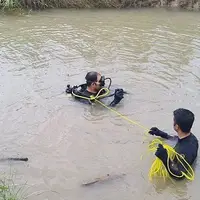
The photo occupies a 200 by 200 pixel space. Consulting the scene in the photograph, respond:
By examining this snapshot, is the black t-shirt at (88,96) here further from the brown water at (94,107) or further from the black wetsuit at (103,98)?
the brown water at (94,107)

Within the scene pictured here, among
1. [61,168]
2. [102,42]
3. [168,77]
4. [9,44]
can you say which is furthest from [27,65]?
[61,168]

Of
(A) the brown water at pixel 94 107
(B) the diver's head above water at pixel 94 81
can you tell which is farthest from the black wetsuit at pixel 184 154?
(B) the diver's head above water at pixel 94 81

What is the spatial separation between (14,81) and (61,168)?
10.4 ft

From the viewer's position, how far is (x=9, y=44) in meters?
10.4

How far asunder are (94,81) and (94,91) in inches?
8.6

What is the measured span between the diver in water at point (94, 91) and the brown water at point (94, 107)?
0.67 feet

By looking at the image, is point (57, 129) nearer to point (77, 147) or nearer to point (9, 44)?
point (77, 147)

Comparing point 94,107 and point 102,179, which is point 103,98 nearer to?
point 94,107

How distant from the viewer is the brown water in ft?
18.0

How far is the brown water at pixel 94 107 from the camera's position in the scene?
5500mm

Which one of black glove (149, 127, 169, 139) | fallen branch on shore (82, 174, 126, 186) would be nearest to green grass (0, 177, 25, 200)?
fallen branch on shore (82, 174, 126, 186)

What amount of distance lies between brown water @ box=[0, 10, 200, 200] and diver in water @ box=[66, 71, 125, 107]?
20cm

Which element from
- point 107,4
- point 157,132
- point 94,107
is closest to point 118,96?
point 94,107

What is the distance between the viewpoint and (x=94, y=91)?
764 centimetres
